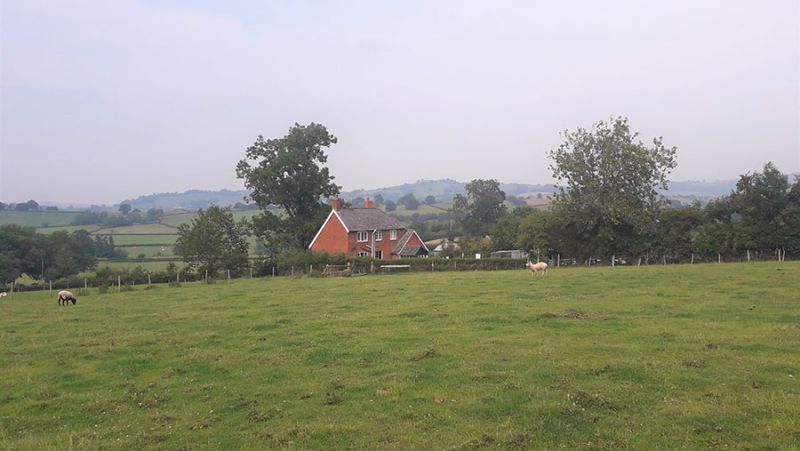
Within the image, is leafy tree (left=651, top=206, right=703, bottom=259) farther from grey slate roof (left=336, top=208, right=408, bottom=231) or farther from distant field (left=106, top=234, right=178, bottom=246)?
distant field (left=106, top=234, right=178, bottom=246)

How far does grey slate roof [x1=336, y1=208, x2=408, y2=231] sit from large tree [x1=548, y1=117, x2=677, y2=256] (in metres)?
26.8

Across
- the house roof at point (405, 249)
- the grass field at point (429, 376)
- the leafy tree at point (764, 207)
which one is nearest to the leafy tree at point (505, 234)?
the house roof at point (405, 249)

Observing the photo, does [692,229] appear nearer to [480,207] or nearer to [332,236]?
[332,236]

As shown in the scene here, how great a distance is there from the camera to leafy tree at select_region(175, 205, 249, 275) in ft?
191

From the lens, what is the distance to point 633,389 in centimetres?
1105

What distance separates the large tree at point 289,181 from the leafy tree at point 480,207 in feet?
167

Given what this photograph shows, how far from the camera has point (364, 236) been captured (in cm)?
7406

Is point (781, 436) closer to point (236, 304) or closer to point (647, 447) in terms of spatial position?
point (647, 447)

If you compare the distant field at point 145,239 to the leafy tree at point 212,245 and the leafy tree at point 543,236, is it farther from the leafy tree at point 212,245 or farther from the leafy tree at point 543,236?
the leafy tree at point 543,236

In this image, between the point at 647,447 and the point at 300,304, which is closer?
the point at 647,447

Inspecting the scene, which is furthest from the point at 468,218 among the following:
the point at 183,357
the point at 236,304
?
the point at 183,357

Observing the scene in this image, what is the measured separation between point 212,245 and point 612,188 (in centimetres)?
4041

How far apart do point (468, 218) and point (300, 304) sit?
95.6 meters

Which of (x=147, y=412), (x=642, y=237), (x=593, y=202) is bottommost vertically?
(x=147, y=412)
